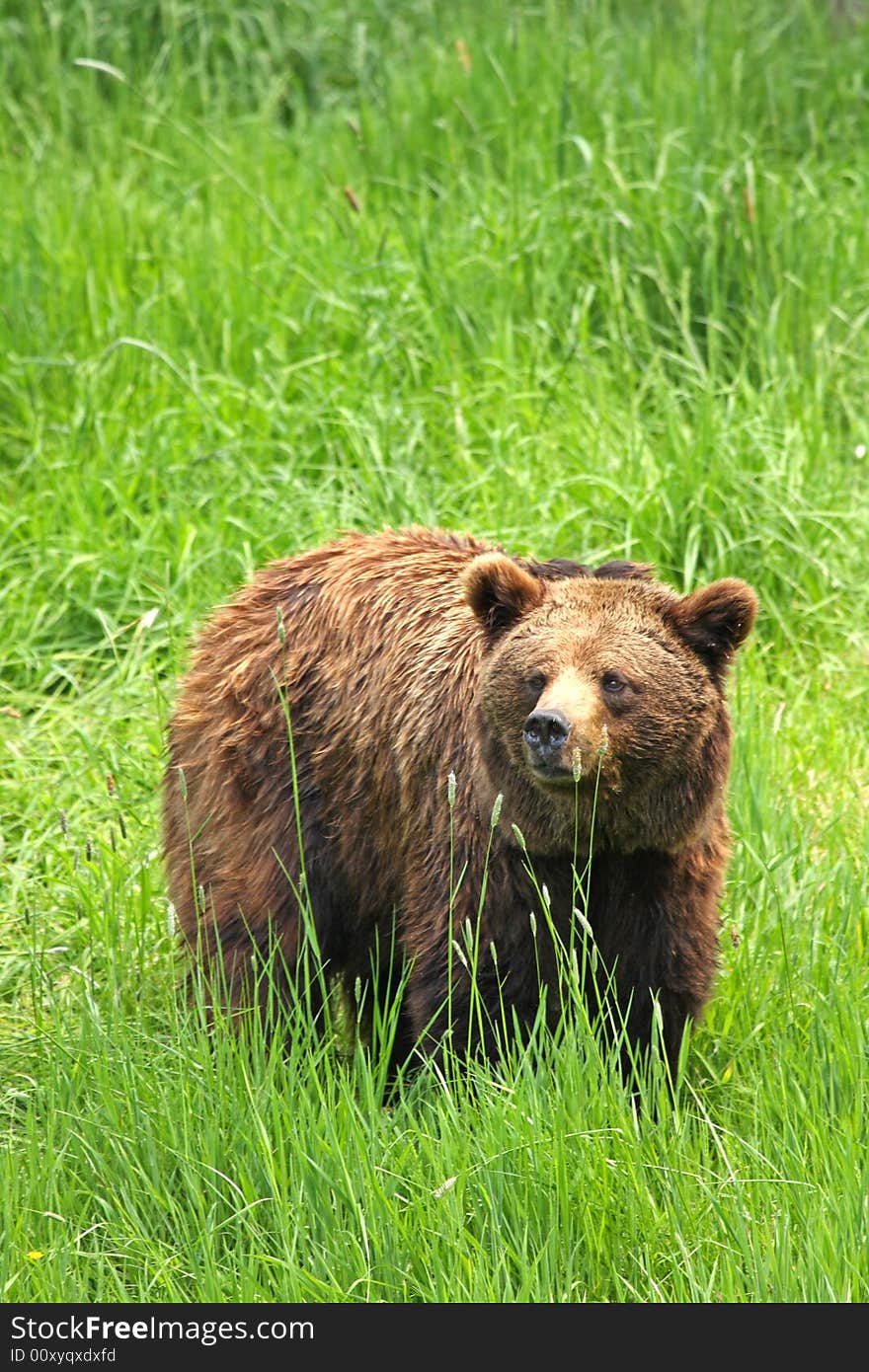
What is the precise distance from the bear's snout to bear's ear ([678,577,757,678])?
554 millimetres

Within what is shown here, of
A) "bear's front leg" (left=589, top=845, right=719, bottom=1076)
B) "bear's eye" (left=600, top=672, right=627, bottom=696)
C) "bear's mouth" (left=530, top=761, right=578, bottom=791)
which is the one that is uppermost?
"bear's eye" (left=600, top=672, right=627, bottom=696)

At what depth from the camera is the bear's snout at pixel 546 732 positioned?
375 cm

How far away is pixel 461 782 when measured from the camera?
4332mm

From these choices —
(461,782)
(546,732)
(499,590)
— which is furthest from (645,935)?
(499,590)

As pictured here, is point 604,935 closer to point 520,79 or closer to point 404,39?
point 520,79

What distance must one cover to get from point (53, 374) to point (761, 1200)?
464 cm

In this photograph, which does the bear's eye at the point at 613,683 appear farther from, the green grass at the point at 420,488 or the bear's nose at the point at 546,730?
the green grass at the point at 420,488

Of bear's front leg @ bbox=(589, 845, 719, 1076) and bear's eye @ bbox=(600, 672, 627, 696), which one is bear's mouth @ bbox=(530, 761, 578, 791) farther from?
bear's front leg @ bbox=(589, 845, 719, 1076)

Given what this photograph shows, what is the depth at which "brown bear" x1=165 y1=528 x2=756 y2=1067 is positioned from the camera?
13.3ft

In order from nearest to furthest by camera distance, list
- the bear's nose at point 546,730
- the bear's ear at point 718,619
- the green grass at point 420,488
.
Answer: the green grass at point 420,488 < the bear's nose at point 546,730 < the bear's ear at point 718,619

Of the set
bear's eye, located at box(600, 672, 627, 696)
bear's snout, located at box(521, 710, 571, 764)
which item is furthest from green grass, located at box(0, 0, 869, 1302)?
bear's eye, located at box(600, 672, 627, 696)

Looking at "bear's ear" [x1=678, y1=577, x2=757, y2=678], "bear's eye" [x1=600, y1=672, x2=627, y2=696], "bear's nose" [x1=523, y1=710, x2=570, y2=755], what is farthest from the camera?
"bear's ear" [x1=678, y1=577, x2=757, y2=678]

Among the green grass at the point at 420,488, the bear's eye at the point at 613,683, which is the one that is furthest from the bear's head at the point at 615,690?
the green grass at the point at 420,488

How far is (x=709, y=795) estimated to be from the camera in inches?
164
